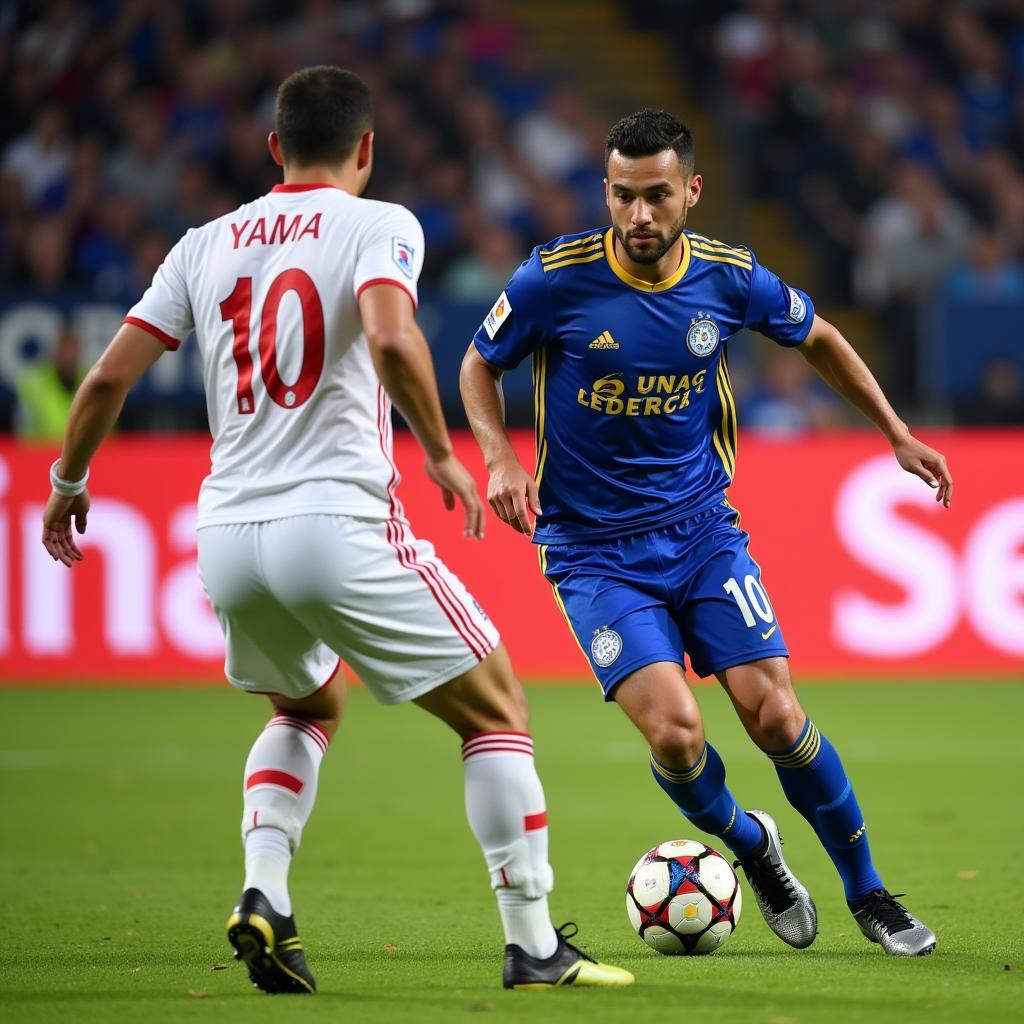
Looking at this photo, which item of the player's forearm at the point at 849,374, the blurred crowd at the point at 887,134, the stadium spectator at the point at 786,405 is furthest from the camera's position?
the blurred crowd at the point at 887,134

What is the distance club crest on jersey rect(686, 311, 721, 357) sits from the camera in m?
5.32

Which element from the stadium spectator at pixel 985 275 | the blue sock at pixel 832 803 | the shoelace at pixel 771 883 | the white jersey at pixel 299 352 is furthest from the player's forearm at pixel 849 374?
the stadium spectator at pixel 985 275

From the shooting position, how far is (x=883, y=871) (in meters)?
6.48

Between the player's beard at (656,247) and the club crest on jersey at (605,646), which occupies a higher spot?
the player's beard at (656,247)

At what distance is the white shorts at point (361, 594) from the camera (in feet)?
13.8

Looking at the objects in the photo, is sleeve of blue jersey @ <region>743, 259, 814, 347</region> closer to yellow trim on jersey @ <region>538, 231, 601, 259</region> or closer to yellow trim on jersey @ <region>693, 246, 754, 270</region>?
yellow trim on jersey @ <region>693, 246, 754, 270</region>

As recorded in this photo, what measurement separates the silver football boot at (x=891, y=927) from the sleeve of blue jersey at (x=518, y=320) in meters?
1.85

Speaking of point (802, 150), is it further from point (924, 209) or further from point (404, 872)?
point (404, 872)

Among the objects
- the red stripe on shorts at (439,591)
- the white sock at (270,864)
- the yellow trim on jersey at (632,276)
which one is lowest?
the white sock at (270,864)

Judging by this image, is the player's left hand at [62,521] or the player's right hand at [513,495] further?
the player's right hand at [513,495]

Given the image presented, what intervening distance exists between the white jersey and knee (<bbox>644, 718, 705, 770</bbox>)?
3.66ft

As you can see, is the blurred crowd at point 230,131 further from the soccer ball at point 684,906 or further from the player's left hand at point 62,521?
the soccer ball at point 684,906

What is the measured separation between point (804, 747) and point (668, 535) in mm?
723

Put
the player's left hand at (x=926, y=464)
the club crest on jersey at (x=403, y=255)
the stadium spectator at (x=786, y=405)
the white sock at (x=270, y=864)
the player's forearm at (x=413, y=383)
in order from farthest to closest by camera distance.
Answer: the stadium spectator at (x=786, y=405)
the player's left hand at (x=926, y=464)
the white sock at (x=270, y=864)
the club crest on jersey at (x=403, y=255)
the player's forearm at (x=413, y=383)
